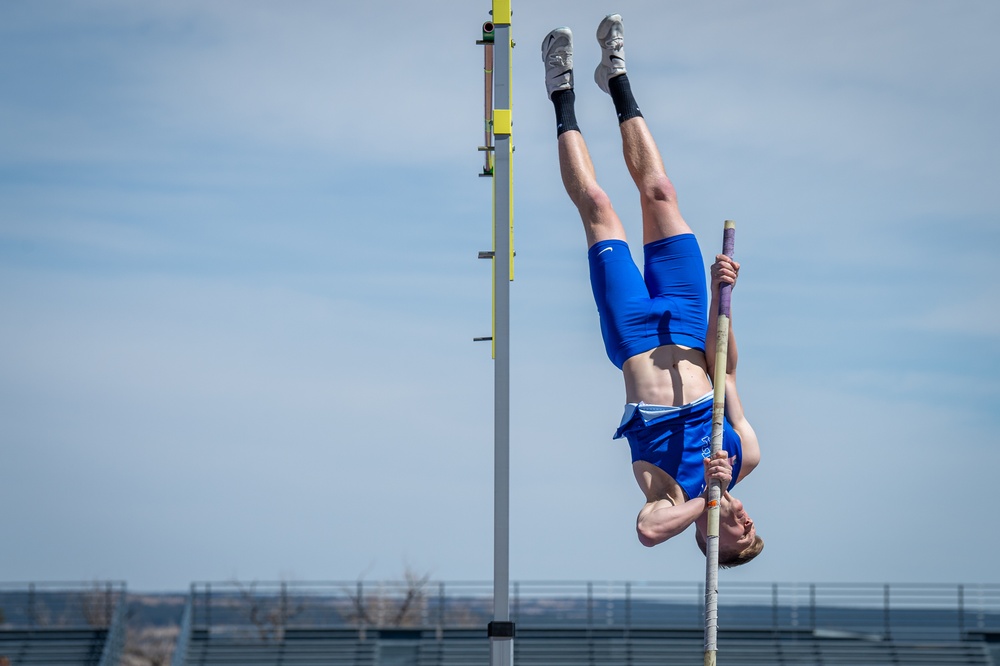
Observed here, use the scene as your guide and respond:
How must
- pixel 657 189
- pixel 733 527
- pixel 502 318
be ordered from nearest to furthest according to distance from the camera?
pixel 502 318 < pixel 733 527 < pixel 657 189

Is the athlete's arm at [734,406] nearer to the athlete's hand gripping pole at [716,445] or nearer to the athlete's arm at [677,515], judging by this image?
the athlete's hand gripping pole at [716,445]

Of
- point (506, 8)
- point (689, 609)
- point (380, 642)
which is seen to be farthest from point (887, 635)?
point (506, 8)

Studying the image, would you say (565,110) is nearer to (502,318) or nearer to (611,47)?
(611,47)

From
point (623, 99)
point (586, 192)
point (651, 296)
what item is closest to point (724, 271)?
point (651, 296)

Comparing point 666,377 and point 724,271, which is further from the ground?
point 724,271

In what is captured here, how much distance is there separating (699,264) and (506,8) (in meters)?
1.61

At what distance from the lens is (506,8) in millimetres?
6199

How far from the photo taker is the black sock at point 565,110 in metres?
6.51

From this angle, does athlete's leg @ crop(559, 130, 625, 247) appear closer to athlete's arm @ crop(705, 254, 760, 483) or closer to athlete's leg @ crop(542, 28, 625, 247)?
athlete's leg @ crop(542, 28, 625, 247)

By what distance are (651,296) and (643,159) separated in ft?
2.30

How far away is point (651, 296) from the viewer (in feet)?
21.4

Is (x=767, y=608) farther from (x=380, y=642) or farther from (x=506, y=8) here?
(x=506, y=8)

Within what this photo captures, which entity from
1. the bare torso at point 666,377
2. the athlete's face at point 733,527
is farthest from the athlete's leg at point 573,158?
the athlete's face at point 733,527

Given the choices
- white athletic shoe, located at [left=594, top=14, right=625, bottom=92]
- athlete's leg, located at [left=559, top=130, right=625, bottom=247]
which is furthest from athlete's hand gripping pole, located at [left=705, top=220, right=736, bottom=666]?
white athletic shoe, located at [left=594, top=14, right=625, bottom=92]
